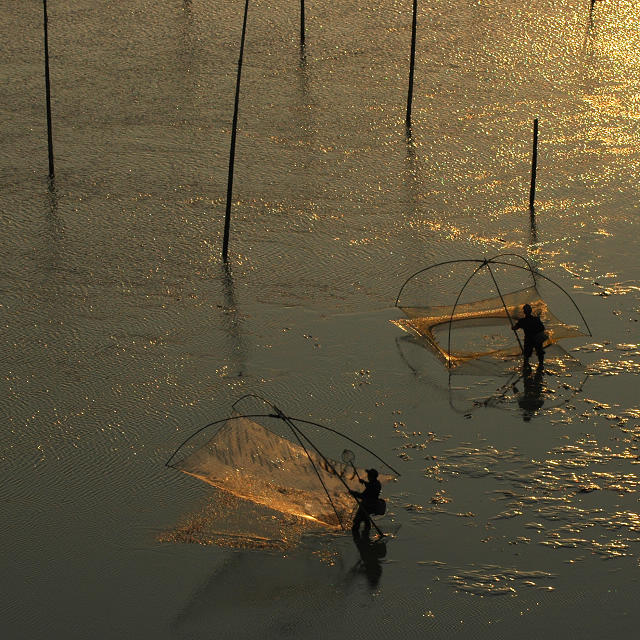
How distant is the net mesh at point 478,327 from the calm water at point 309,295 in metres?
0.39

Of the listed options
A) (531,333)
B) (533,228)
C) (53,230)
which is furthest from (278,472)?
(533,228)

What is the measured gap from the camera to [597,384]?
18.3 meters

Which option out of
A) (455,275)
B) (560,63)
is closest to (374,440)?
(455,275)

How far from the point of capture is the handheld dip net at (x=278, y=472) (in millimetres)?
14594

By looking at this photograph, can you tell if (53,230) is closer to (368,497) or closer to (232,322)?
(232,322)

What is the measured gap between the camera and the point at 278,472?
49.0 ft

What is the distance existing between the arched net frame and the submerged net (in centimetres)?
431

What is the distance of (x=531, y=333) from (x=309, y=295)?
14.3ft

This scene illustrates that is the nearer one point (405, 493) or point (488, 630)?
point (488, 630)

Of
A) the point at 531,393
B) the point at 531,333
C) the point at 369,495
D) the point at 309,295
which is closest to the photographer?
the point at 369,495

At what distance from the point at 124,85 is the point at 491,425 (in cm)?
1683

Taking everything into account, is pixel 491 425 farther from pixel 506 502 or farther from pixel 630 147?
pixel 630 147

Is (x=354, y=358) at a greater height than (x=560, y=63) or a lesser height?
lesser

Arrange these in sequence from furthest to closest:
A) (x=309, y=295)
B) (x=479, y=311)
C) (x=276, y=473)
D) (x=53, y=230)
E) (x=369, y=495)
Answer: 1. (x=53, y=230)
2. (x=309, y=295)
3. (x=479, y=311)
4. (x=276, y=473)
5. (x=369, y=495)
